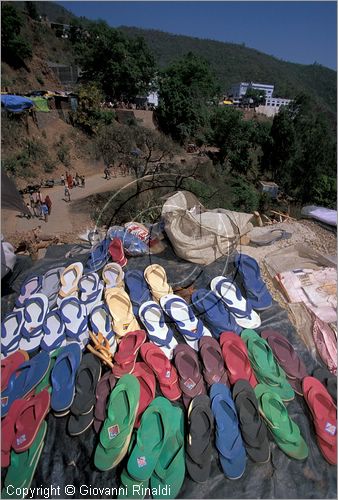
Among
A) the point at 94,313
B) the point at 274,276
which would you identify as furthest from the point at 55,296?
the point at 274,276

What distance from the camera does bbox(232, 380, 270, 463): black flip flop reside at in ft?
6.30

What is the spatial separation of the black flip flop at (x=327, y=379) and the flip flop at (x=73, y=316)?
83.7 inches

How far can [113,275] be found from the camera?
126 inches

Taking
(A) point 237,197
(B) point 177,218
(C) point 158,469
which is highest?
(B) point 177,218

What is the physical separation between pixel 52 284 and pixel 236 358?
2152 mm

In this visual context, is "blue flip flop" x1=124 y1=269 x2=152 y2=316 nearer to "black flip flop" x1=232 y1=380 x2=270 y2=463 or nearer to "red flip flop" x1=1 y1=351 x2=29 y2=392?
"red flip flop" x1=1 y1=351 x2=29 y2=392

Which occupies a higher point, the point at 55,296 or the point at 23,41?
the point at 23,41

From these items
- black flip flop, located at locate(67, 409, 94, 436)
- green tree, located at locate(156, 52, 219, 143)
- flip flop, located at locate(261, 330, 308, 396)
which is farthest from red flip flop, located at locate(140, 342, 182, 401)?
green tree, located at locate(156, 52, 219, 143)

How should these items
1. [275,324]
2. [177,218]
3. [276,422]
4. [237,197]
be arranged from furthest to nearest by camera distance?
[237,197]
[177,218]
[275,324]
[276,422]

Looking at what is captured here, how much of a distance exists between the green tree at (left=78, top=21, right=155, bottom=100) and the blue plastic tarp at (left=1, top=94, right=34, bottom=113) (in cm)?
885

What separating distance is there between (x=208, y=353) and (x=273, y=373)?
554mm

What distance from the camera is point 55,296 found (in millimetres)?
3105

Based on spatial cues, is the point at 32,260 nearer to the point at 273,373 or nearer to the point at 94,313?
the point at 94,313

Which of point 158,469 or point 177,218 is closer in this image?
point 158,469
